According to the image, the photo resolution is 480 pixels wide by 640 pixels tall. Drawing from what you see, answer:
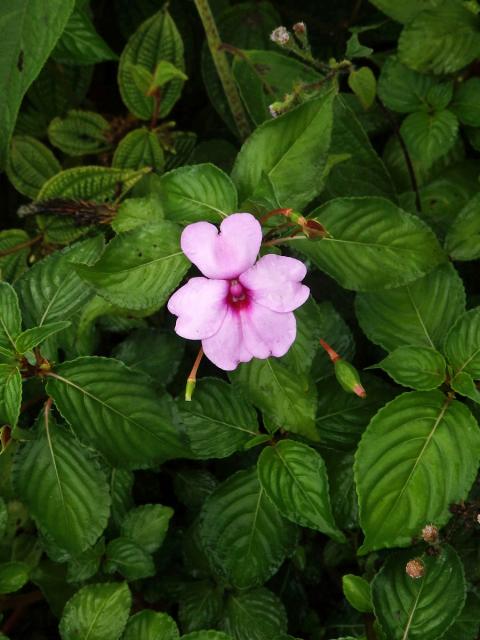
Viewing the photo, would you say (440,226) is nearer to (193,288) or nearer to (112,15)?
(193,288)

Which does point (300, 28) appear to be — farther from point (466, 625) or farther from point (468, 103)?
point (466, 625)

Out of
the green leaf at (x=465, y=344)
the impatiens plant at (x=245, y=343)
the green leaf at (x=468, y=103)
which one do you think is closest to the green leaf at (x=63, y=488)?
the impatiens plant at (x=245, y=343)

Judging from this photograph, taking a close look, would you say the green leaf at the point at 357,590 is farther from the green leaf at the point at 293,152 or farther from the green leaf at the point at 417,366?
the green leaf at the point at 293,152

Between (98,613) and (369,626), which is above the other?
(98,613)

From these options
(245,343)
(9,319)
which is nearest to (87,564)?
(9,319)

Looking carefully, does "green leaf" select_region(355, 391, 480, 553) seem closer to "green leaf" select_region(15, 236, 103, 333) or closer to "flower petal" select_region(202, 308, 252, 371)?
"flower petal" select_region(202, 308, 252, 371)

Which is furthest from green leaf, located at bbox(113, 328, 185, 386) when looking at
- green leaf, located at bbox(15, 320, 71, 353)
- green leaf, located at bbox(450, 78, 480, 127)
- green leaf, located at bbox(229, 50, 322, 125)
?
green leaf, located at bbox(450, 78, 480, 127)
